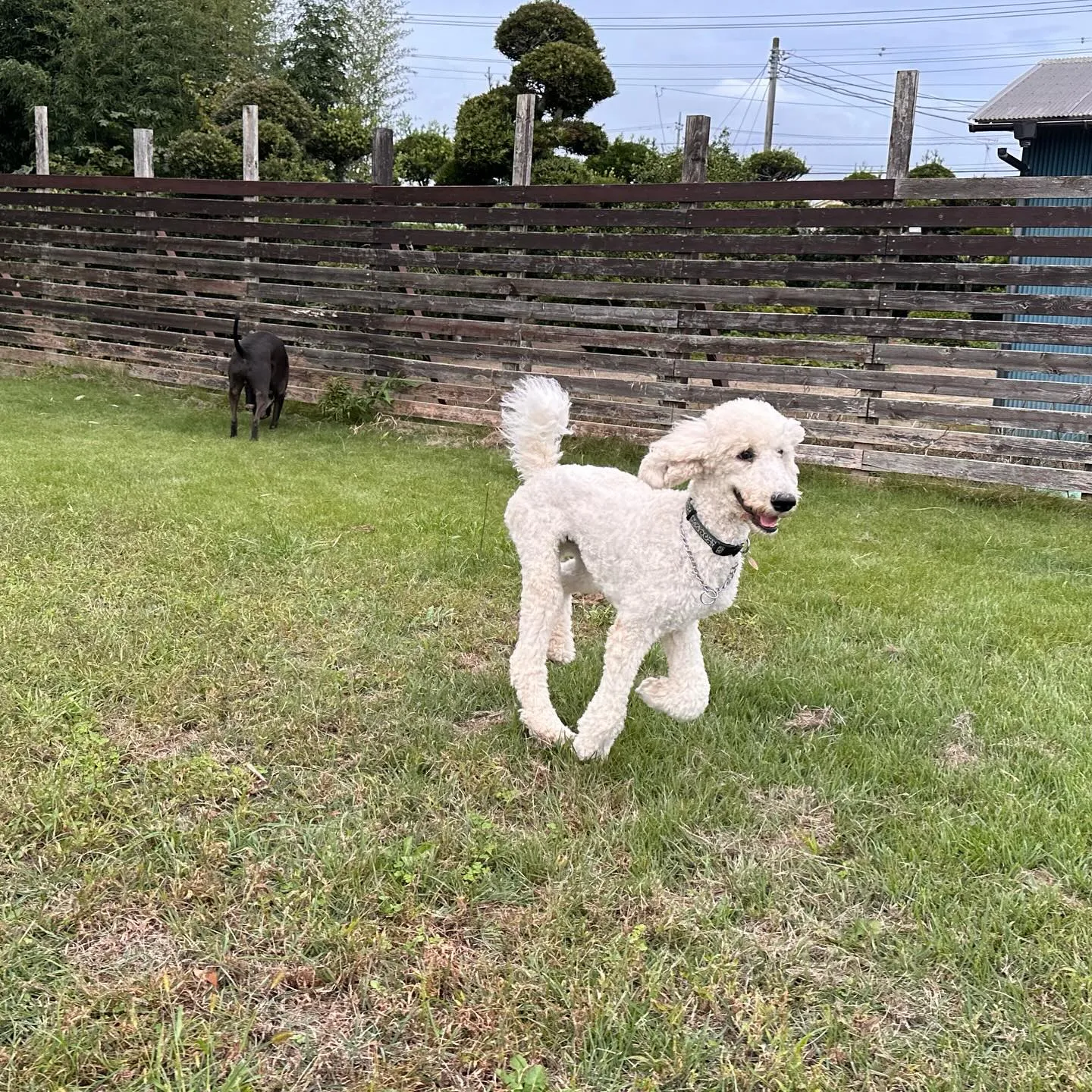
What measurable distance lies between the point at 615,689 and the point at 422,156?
12714 millimetres

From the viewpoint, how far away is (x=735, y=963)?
6.42ft

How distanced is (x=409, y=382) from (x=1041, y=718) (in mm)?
7082

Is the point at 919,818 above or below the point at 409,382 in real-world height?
below

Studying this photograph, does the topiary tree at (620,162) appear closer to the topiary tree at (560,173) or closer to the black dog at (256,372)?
the topiary tree at (560,173)

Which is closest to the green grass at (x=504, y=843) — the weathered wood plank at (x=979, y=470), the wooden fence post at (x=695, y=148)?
the weathered wood plank at (x=979, y=470)

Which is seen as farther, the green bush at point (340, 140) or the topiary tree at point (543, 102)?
the green bush at point (340, 140)

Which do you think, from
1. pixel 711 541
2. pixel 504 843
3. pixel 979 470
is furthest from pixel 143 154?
pixel 504 843

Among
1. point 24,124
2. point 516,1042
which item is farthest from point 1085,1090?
point 24,124

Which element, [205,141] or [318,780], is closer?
[318,780]

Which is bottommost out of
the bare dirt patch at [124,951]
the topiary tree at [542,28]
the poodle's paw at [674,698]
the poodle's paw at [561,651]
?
the bare dirt patch at [124,951]

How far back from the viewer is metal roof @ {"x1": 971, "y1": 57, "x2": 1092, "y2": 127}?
9.15m

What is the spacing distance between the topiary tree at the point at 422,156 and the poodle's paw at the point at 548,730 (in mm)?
11653

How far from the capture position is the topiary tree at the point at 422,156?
43.3 feet

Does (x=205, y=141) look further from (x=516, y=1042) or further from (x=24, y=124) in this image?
(x=516, y=1042)
